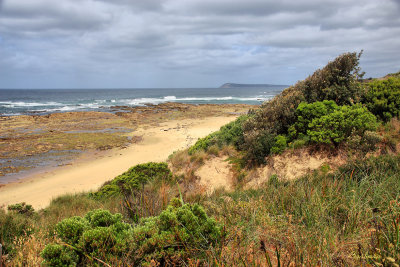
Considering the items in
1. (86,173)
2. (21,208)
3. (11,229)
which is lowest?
(86,173)

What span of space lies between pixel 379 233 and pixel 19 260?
406 centimetres

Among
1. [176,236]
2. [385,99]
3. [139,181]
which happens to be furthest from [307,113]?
[176,236]

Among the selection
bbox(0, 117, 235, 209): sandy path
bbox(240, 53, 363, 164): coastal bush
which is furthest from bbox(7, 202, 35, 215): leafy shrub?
bbox(240, 53, 363, 164): coastal bush

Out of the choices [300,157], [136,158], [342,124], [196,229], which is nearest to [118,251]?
[196,229]

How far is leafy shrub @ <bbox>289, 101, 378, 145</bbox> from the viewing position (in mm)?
8078

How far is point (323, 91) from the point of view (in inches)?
389

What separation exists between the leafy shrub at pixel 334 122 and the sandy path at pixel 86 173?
10002 millimetres

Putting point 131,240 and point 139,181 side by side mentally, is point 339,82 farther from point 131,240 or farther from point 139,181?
point 131,240

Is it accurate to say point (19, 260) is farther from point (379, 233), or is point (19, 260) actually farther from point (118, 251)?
point (379, 233)

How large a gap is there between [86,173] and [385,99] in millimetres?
14934

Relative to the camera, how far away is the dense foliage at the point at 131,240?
8.47 feet

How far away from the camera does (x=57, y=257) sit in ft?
8.30

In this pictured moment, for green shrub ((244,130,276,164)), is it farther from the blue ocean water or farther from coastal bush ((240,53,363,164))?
the blue ocean water

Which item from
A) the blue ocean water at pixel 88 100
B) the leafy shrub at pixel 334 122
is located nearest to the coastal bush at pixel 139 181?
the leafy shrub at pixel 334 122
